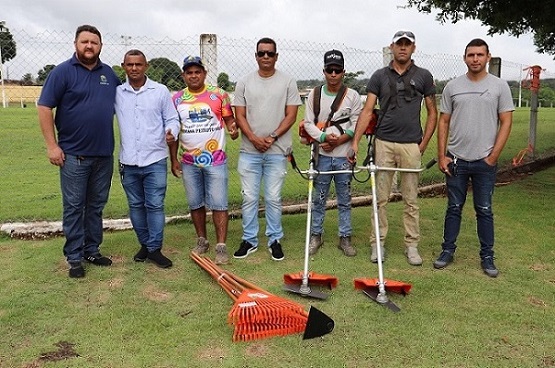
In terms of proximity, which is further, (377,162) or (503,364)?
(377,162)

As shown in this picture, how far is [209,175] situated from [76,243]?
52.3 inches

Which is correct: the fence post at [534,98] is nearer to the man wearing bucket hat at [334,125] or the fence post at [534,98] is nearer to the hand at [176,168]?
the man wearing bucket hat at [334,125]

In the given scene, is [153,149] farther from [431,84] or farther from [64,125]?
[431,84]

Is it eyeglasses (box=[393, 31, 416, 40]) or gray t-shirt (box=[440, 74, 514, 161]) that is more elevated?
eyeglasses (box=[393, 31, 416, 40])

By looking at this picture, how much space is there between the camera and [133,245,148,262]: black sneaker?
16.4ft

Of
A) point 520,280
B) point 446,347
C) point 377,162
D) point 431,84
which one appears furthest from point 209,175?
point 520,280

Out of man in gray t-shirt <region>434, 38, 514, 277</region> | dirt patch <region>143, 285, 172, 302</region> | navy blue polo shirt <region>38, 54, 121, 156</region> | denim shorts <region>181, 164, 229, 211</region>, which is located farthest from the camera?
denim shorts <region>181, 164, 229, 211</region>

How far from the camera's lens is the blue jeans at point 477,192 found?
4.60m

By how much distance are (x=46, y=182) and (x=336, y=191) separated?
5.56 metres

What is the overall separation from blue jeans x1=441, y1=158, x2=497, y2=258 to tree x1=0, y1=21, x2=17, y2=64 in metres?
4.94

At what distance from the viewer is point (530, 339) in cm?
348

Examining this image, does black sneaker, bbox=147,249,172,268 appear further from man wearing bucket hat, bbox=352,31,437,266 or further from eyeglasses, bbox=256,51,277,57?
eyeglasses, bbox=256,51,277,57

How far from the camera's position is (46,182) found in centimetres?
864

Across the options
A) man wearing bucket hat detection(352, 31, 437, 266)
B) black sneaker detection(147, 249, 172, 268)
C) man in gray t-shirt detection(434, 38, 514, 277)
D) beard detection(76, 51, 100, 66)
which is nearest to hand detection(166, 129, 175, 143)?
beard detection(76, 51, 100, 66)
